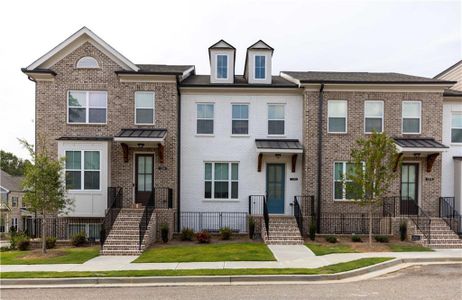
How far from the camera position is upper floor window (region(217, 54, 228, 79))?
19.6 m

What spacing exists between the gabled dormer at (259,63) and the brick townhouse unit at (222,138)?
0.08 meters

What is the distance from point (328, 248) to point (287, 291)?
19.9 feet

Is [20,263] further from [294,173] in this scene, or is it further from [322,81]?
[322,81]

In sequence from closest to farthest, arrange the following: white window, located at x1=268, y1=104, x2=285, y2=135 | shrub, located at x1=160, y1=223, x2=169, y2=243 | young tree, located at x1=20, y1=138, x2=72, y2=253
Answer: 1. young tree, located at x1=20, y1=138, x2=72, y2=253
2. shrub, located at x1=160, y1=223, x2=169, y2=243
3. white window, located at x1=268, y1=104, x2=285, y2=135

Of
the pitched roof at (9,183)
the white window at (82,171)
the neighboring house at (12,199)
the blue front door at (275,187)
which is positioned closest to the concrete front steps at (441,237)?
the blue front door at (275,187)

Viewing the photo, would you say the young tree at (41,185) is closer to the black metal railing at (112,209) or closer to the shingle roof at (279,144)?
the black metal railing at (112,209)

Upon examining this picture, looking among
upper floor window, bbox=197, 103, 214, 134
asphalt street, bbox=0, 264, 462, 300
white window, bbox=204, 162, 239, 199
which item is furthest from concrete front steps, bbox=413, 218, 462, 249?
upper floor window, bbox=197, 103, 214, 134

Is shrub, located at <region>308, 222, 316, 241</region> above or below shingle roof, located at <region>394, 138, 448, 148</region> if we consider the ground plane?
below

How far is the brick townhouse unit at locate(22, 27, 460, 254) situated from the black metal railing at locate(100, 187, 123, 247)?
70mm

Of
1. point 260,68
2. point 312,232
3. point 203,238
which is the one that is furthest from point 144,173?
point 312,232

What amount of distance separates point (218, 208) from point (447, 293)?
11.7 m

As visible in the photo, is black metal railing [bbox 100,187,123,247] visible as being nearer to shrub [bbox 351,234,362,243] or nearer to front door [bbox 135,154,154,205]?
front door [bbox 135,154,154,205]

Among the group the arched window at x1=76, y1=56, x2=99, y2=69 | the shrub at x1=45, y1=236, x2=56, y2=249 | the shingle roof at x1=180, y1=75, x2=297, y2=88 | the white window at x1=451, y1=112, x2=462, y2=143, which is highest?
the arched window at x1=76, y1=56, x2=99, y2=69

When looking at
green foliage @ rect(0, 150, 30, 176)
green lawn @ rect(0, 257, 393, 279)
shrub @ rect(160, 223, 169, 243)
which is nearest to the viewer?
green lawn @ rect(0, 257, 393, 279)
